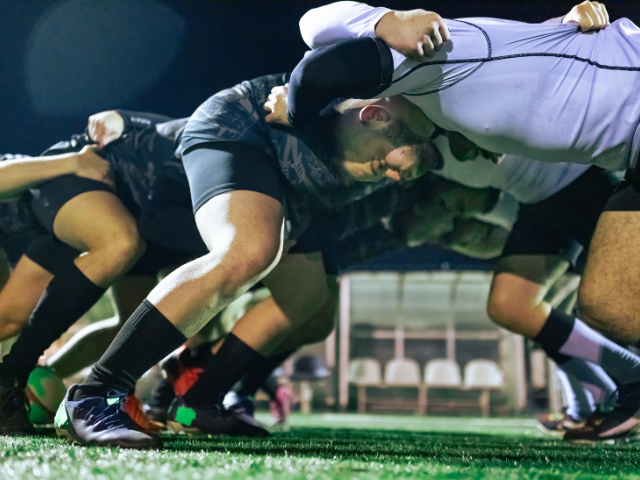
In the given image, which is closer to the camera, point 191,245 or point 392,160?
point 392,160

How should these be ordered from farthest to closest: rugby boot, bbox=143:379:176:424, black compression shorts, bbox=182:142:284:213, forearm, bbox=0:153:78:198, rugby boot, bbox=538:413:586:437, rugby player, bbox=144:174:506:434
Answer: rugby boot, bbox=538:413:586:437 → rugby boot, bbox=143:379:176:424 → rugby player, bbox=144:174:506:434 → forearm, bbox=0:153:78:198 → black compression shorts, bbox=182:142:284:213

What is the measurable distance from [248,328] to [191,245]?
35 centimetres

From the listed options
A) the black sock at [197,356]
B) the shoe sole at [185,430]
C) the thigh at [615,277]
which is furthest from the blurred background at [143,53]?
the shoe sole at [185,430]

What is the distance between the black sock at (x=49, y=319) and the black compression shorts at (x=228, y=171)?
523 mm

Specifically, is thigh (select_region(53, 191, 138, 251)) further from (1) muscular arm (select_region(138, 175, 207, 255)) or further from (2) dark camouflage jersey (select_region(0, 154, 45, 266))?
(2) dark camouflage jersey (select_region(0, 154, 45, 266))

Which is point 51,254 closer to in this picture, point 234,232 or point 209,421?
point 209,421

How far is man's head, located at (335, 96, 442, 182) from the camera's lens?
1388 mm

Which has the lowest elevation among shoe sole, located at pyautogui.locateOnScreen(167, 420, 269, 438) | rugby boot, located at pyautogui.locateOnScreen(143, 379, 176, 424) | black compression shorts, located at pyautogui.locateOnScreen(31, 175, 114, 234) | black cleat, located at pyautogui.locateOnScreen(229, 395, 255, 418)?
rugby boot, located at pyautogui.locateOnScreen(143, 379, 176, 424)

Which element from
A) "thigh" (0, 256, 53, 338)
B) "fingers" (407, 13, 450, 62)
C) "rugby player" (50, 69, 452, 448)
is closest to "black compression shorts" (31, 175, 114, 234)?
"thigh" (0, 256, 53, 338)

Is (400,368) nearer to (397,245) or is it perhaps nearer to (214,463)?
(397,245)

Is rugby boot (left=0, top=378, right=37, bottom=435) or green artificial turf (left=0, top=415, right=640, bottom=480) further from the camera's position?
rugby boot (left=0, top=378, right=37, bottom=435)

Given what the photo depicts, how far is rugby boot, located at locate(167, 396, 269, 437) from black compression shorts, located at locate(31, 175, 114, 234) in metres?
0.72

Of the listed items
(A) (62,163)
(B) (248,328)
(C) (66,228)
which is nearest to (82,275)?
(C) (66,228)

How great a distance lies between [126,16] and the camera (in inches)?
157
